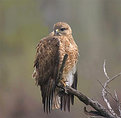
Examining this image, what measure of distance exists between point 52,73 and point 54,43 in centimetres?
38

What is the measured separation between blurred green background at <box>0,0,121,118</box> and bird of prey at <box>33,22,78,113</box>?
5.33 m

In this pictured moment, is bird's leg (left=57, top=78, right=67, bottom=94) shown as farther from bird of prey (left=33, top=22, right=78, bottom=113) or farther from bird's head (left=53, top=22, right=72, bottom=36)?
bird's head (left=53, top=22, right=72, bottom=36)

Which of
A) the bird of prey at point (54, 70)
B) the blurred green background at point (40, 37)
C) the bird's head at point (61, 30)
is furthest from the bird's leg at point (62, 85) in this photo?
the blurred green background at point (40, 37)

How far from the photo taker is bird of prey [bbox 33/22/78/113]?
6035mm

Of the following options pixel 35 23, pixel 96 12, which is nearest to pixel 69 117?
pixel 35 23

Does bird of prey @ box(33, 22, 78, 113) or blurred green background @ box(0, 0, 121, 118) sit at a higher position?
blurred green background @ box(0, 0, 121, 118)

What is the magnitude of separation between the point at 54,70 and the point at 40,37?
452 inches

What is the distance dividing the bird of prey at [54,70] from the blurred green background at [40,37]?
17.5 feet

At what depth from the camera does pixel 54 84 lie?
6020mm

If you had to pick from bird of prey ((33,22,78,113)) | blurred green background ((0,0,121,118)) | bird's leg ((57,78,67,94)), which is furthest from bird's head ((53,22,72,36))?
blurred green background ((0,0,121,118))

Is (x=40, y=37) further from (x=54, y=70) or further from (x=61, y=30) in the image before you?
(x=54, y=70)

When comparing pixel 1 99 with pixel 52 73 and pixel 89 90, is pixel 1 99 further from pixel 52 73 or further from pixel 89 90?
pixel 52 73

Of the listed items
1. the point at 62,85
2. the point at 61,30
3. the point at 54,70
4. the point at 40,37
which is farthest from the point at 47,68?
the point at 40,37

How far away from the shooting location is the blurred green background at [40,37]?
1327 centimetres
